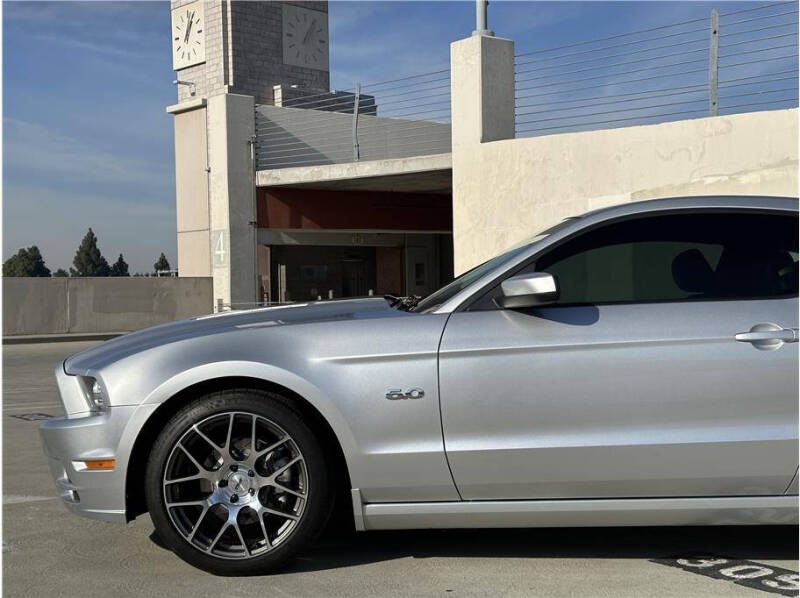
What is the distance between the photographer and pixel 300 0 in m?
34.6

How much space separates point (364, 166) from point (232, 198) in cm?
407

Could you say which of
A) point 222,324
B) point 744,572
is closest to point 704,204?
point 744,572

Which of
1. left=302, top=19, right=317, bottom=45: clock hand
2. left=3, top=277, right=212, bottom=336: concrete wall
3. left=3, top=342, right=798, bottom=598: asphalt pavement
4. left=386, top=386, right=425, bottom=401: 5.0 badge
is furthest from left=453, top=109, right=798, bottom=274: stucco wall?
left=302, top=19, right=317, bottom=45: clock hand

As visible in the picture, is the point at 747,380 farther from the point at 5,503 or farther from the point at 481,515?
the point at 5,503

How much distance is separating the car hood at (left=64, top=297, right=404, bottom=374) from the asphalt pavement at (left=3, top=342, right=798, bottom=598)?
0.94 m

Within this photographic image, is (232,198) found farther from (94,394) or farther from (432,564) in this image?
(432,564)

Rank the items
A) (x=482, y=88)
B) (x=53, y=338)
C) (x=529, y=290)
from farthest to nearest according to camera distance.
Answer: (x=53, y=338)
(x=482, y=88)
(x=529, y=290)

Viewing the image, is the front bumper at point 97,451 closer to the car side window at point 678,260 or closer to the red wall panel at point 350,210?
the car side window at point 678,260

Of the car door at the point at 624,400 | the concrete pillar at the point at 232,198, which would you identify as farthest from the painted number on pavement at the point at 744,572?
the concrete pillar at the point at 232,198

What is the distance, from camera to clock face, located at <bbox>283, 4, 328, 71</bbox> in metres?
34.3

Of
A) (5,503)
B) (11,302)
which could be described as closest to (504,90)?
(5,503)

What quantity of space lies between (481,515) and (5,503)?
3153 millimetres

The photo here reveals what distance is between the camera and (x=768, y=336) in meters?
3.96

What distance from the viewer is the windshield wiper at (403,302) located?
4514 millimetres
